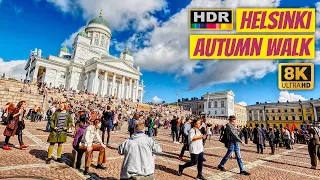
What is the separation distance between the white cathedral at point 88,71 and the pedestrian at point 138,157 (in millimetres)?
48442

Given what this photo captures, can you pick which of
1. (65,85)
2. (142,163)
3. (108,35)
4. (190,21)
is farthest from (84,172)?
(108,35)

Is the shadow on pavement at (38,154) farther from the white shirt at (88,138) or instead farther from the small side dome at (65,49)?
the small side dome at (65,49)

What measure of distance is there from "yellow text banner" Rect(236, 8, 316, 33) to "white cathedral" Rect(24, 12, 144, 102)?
43811 millimetres

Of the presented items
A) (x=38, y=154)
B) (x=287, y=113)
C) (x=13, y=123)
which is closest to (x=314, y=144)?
(x=38, y=154)

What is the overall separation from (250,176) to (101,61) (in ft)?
168

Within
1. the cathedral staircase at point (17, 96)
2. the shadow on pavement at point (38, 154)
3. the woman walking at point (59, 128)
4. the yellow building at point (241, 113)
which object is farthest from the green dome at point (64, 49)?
the yellow building at point (241, 113)

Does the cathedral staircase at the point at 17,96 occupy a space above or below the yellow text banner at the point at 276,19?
below

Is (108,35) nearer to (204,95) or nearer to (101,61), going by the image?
(101,61)

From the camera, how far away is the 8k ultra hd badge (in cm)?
1119

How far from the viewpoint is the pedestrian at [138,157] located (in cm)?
334

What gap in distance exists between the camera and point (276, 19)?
988 centimetres

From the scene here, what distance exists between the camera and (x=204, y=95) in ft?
286

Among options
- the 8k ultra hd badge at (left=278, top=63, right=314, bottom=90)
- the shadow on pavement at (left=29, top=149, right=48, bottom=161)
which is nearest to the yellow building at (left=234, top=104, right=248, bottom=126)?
the 8k ultra hd badge at (left=278, top=63, right=314, bottom=90)

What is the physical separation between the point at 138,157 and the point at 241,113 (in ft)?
303
